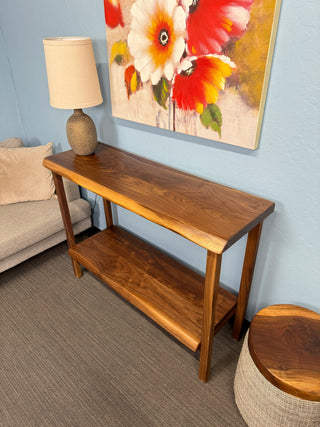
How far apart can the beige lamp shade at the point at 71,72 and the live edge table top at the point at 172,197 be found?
31 centimetres

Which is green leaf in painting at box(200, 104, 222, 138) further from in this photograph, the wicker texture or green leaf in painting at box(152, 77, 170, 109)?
the wicker texture

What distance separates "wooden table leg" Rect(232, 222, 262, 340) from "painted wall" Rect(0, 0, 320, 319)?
89 millimetres

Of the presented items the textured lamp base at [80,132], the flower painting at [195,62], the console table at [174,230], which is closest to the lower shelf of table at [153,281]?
the console table at [174,230]

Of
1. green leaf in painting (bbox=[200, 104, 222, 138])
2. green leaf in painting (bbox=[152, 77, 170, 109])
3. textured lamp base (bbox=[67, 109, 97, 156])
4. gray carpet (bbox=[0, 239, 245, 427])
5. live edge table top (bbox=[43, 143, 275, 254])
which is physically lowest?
gray carpet (bbox=[0, 239, 245, 427])

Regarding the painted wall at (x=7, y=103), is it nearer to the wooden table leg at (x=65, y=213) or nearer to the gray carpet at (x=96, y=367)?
the wooden table leg at (x=65, y=213)

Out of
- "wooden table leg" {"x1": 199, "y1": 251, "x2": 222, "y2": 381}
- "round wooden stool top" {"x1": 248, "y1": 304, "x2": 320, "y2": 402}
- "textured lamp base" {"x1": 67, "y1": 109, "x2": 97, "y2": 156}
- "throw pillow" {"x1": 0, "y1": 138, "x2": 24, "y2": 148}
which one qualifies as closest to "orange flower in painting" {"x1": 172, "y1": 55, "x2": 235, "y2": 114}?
"textured lamp base" {"x1": 67, "y1": 109, "x2": 97, "y2": 156}

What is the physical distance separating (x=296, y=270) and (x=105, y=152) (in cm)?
115

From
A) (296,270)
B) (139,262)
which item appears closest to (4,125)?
(139,262)

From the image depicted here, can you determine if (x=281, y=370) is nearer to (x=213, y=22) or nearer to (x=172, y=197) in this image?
(x=172, y=197)

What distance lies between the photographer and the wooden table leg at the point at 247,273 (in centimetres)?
127

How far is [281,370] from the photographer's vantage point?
102 centimetres

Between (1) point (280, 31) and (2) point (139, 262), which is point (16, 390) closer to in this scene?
(2) point (139, 262)

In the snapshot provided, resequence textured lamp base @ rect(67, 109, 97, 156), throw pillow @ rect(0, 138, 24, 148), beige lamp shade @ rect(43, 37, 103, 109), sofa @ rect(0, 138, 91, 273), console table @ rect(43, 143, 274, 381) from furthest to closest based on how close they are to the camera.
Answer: throw pillow @ rect(0, 138, 24, 148) → sofa @ rect(0, 138, 91, 273) → textured lamp base @ rect(67, 109, 97, 156) → beige lamp shade @ rect(43, 37, 103, 109) → console table @ rect(43, 143, 274, 381)

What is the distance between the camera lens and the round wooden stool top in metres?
0.99
